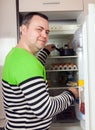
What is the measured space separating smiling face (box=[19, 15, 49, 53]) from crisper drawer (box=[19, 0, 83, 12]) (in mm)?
554

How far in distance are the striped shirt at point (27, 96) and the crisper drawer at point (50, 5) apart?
0.69 metres

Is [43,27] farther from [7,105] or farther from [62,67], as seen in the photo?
[62,67]

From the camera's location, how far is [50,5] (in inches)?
72.0

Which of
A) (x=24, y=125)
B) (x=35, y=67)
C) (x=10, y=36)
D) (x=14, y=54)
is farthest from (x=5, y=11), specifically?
(x=24, y=125)

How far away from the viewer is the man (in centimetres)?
113

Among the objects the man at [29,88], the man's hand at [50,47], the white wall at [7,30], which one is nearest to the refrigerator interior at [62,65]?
the man's hand at [50,47]

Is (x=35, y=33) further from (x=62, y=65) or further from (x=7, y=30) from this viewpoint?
(x=62, y=65)

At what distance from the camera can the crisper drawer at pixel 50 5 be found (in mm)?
1822

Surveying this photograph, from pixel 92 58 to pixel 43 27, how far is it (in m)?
0.39

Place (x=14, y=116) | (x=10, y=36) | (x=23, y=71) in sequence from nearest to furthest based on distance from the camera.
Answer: (x=23, y=71) → (x=14, y=116) → (x=10, y=36)

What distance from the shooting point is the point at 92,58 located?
1.03 metres

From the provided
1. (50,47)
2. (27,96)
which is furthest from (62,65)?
(27,96)

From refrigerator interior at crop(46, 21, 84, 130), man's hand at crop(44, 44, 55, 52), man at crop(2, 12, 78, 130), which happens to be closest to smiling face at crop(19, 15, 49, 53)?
man at crop(2, 12, 78, 130)

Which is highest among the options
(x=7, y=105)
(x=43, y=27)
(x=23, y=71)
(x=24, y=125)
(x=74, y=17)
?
(x=74, y=17)
